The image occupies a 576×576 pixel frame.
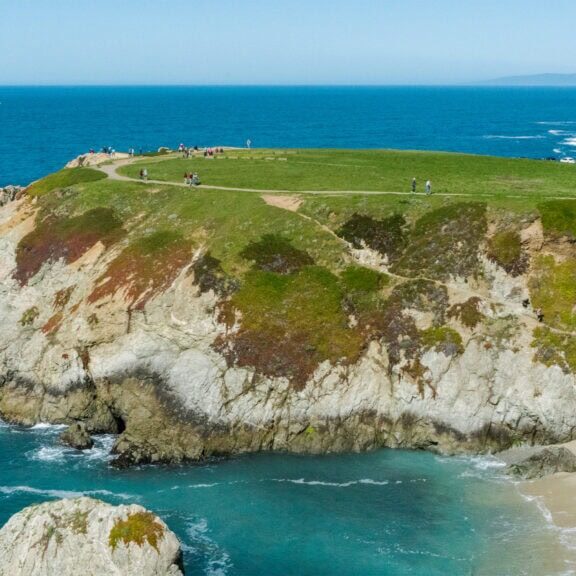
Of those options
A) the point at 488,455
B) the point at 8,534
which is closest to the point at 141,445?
the point at 8,534

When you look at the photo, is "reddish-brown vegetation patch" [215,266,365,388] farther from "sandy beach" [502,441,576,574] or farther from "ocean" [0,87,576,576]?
"sandy beach" [502,441,576,574]

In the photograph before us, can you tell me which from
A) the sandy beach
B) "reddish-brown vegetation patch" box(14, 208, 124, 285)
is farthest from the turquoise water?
"reddish-brown vegetation patch" box(14, 208, 124, 285)

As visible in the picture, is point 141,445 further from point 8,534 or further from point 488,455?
point 488,455

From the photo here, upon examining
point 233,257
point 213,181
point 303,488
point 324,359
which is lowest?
point 303,488

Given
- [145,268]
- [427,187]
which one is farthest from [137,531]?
[427,187]

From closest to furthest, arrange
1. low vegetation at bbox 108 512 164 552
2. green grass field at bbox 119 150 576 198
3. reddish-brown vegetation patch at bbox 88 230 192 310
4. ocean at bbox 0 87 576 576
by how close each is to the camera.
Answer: low vegetation at bbox 108 512 164 552
ocean at bbox 0 87 576 576
reddish-brown vegetation patch at bbox 88 230 192 310
green grass field at bbox 119 150 576 198
